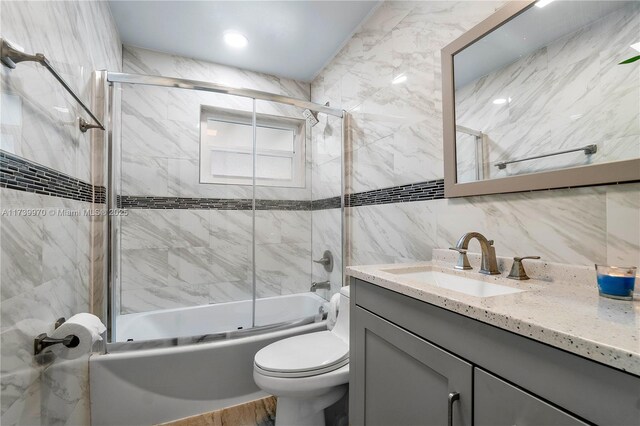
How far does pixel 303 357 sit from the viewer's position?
1292 mm

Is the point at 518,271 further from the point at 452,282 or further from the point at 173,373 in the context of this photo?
the point at 173,373

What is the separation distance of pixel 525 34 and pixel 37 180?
6.03ft

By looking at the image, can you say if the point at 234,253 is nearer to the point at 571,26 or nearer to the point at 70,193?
the point at 70,193

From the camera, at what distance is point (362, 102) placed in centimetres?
201

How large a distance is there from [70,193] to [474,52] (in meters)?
1.91

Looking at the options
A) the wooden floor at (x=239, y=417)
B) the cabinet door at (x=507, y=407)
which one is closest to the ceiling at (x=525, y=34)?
the cabinet door at (x=507, y=407)

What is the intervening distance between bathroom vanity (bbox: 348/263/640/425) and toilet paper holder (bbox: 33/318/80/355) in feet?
3.56

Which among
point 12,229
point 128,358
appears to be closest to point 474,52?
point 12,229

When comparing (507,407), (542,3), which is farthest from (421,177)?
(507,407)

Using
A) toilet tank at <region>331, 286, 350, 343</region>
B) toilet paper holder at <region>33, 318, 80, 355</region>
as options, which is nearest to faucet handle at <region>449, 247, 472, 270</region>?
toilet tank at <region>331, 286, 350, 343</region>

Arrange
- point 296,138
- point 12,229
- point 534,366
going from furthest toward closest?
point 296,138 < point 12,229 < point 534,366

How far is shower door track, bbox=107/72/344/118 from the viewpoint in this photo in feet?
5.57

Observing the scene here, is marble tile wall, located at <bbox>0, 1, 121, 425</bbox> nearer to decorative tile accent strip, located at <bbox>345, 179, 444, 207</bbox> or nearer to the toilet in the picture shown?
the toilet

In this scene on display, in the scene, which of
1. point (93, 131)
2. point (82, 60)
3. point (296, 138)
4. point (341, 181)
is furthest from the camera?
point (296, 138)
